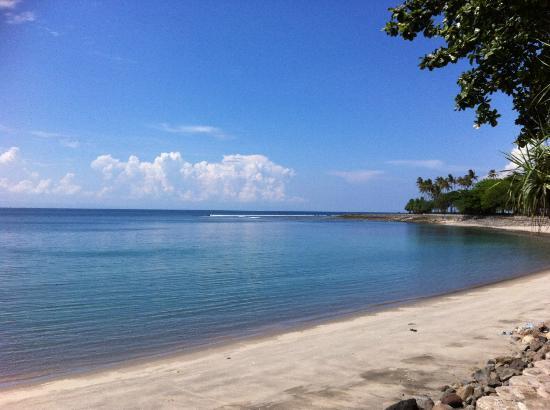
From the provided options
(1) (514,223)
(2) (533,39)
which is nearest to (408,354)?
(2) (533,39)

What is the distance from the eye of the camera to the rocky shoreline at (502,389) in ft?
22.6

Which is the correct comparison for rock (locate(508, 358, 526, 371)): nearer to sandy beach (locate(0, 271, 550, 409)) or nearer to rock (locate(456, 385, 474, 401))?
sandy beach (locate(0, 271, 550, 409))

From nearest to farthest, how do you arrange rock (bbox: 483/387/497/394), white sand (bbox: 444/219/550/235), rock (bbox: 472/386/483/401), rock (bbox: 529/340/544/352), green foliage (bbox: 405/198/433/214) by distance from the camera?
rock (bbox: 472/386/483/401) → rock (bbox: 483/387/497/394) → rock (bbox: 529/340/544/352) → white sand (bbox: 444/219/550/235) → green foliage (bbox: 405/198/433/214)

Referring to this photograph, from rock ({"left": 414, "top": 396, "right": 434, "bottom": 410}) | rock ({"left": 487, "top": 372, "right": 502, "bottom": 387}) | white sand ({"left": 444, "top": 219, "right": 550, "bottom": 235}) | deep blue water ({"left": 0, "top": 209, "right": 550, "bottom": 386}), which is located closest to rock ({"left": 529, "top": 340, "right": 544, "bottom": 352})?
rock ({"left": 487, "top": 372, "right": 502, "bottom": 387})

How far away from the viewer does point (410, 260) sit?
127 ft

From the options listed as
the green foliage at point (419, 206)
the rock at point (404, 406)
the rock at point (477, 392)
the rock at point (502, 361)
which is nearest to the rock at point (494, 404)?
the rock at point (477, 392)

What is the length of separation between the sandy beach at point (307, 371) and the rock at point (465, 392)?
1.18 meters

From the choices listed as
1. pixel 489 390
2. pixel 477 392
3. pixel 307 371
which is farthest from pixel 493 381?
pixel 307 371

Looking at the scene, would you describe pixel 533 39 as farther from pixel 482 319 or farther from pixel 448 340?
pixel 482 319

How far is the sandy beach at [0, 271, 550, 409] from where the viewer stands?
8.48 m

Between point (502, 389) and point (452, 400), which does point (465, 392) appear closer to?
point (452, 400)

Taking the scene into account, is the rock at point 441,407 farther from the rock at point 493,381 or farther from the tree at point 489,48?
the tree at point 489,48

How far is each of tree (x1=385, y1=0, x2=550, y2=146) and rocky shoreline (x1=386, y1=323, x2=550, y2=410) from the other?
420 centimetres

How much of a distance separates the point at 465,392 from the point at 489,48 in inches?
239
